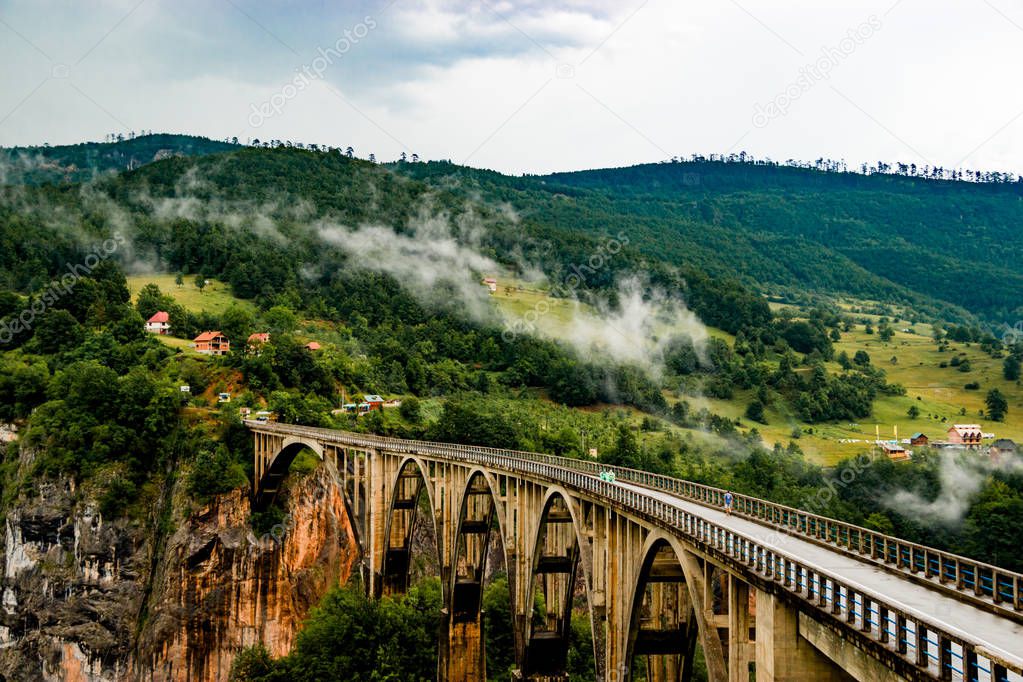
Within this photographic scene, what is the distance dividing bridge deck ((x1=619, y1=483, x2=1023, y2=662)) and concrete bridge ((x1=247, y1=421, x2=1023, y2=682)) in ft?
0.21

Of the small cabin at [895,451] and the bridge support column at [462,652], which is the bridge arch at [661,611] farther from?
→ the small cabin at [895,451]

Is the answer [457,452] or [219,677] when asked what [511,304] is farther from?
[457,452]

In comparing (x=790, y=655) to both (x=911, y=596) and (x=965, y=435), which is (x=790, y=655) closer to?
(x=911, y=596)

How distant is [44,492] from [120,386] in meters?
11.1

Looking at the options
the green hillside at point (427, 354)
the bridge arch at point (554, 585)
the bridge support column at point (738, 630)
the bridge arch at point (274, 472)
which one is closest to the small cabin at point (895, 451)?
the green hillside at point (427, 354)

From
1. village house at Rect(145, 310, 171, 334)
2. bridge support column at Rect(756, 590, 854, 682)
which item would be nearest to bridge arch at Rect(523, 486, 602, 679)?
bridge support column at Rect(756, 590, 854, 682)

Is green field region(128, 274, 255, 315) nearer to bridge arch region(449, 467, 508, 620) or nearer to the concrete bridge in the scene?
the concrete bridge

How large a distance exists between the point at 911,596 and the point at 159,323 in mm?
110100

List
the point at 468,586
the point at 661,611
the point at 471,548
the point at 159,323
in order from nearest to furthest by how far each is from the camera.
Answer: the point at 661,611, the point at 471,548, the point at 468,586, the point at 159,323

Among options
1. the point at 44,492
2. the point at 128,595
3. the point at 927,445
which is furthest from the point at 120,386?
the point at 927,445

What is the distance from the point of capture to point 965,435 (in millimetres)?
110812

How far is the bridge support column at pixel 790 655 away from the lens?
19172 mm

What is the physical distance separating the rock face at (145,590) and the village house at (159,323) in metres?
41.1

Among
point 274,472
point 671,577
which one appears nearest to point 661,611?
point 671,577
